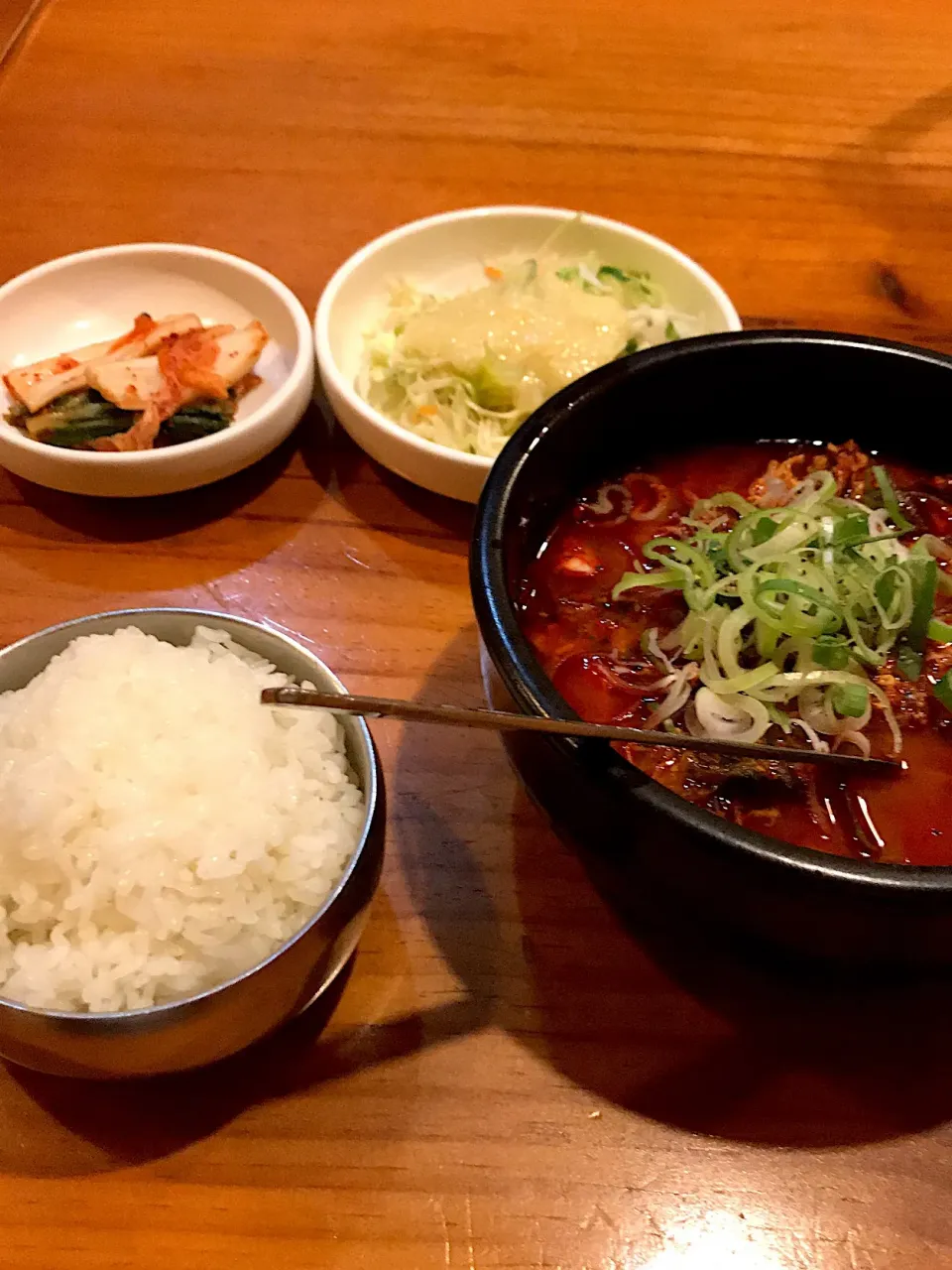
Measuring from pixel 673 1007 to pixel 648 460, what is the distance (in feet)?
2.21

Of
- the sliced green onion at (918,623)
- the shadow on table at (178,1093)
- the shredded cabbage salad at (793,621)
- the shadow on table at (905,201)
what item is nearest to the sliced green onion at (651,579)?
the shredded cabbage salad at (793,621)

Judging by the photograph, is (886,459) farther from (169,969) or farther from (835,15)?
(835,15)

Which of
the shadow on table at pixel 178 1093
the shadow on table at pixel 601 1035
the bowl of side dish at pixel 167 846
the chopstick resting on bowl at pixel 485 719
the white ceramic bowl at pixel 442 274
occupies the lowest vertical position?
the shadow on table at pixel 178 1093

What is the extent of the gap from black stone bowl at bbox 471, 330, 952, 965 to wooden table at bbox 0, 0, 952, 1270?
185 mm

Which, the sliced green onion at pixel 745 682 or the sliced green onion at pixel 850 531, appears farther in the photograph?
the sliced green onion at pixel 850 531

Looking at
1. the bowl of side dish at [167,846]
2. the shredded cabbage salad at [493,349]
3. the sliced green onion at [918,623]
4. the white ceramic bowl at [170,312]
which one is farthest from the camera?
the shredded cabbage salad at [493,349]

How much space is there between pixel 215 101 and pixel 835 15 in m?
1.64

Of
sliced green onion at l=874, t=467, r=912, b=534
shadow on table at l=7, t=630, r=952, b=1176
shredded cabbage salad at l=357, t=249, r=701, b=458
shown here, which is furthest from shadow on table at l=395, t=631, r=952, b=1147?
shredded cabbage salad at l=357, t=249, r=701, b=458

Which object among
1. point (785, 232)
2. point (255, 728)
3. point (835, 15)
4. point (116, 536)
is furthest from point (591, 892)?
point (835, 15)

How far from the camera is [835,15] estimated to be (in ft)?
8.95

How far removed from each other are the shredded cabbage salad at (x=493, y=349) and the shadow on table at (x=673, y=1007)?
2.56 feet

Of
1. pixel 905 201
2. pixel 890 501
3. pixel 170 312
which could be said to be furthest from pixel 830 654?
pixel 905 201

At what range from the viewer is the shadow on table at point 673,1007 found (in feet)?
3.39

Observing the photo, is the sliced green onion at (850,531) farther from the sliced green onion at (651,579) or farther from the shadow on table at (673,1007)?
the shadow on table at (673,1007)
